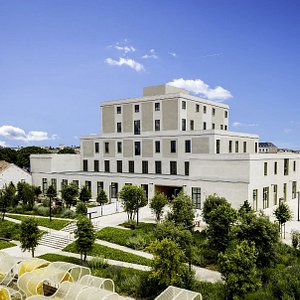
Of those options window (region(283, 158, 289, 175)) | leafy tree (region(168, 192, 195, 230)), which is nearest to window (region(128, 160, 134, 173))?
window (region(283, 158, 289, 175))

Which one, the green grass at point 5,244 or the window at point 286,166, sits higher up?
the window at point 286,166

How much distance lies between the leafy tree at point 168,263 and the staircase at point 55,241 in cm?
1147

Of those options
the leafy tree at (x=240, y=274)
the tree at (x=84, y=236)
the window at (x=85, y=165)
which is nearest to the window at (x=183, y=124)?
the window at (x=85, y=165)

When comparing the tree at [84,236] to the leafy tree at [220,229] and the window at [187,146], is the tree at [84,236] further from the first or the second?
the window at [187,146]

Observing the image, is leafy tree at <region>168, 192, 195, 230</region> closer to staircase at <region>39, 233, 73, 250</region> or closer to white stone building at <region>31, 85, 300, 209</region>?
staircase at <region>39, 233, 73, 250</region>

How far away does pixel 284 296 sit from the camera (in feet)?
37.9

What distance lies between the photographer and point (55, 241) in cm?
2553

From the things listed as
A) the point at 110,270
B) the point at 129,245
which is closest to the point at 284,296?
the point at 110,270

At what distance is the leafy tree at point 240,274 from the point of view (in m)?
13.5

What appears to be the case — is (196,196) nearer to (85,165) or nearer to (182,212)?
(182,212)

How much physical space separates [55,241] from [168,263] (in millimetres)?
13400

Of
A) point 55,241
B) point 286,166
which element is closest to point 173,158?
point 286,166

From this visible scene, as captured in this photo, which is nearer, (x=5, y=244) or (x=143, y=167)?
(x=5, y=244)

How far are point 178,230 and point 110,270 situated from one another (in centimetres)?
456
